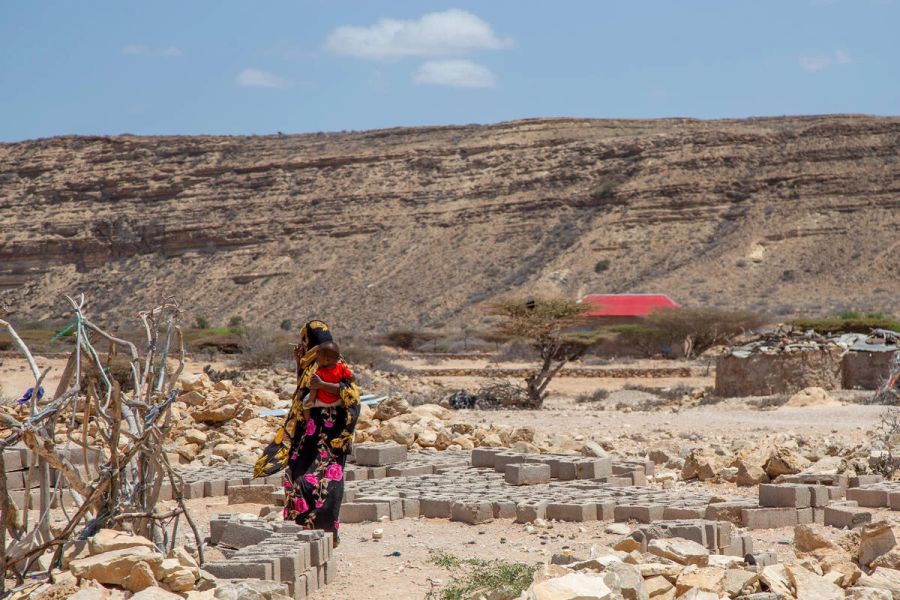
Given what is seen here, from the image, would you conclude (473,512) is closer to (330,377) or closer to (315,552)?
(330,377)

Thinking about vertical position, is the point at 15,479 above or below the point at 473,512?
above

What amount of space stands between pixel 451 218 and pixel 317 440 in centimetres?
4724

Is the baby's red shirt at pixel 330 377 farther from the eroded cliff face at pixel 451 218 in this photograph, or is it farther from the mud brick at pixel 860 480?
the eroded cliff face at pixel 451 218

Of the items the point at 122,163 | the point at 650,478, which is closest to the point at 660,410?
the point at 650,478

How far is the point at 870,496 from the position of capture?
9148 millimetres

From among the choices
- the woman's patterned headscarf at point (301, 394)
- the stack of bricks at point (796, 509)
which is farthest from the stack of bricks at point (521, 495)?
the woman's patterned headscarf at point (301, 394)

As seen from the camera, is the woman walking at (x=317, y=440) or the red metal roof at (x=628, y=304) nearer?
the woman walking at (x=317, y=440)

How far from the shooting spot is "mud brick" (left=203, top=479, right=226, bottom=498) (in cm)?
1073

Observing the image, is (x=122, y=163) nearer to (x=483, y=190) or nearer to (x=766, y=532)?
(x=483, y=190)

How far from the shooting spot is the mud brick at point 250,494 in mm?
10430

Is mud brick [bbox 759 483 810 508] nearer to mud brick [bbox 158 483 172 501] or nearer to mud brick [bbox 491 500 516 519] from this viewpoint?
mud brick [bbox 491 500 516 519]

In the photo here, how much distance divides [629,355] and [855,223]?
1623 centimetres

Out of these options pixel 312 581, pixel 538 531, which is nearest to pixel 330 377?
pixel 312 581

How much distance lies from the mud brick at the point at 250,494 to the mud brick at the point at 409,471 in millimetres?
1310
